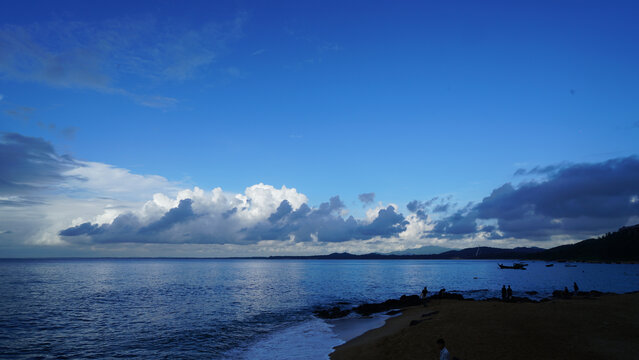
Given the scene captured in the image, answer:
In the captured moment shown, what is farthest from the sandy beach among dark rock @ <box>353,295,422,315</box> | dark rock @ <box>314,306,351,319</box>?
dark rock @ <box>353,295,422,315</box>

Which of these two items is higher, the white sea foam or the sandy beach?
the sandy beach

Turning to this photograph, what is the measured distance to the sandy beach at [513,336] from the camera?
2170cm

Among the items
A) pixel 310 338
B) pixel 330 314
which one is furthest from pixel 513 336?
pixel 330 314

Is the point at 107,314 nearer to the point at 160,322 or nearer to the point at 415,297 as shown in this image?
the point at 160,322

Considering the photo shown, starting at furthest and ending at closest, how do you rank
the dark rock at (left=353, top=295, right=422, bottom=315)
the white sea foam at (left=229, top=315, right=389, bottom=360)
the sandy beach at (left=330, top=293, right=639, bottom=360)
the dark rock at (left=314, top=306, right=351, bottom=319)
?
the dark rock at (left=353, top=295, right=422, bottom=315), the dark rock at (left=314, top=306, right=351, bottom=319), the white sea foam at (left=229, top=315, right=389, bottom=360), the sandy beach at (left=330, top=293, right=639, bottom=360)

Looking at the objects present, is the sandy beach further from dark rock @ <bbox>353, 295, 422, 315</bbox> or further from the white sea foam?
dark rock @ <bbox>353, 295, 422, 315</bbox>

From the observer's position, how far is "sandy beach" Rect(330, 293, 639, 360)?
71.2 ft

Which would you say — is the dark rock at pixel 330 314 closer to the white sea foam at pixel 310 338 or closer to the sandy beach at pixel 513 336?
the white sea foam at pixel 310 338

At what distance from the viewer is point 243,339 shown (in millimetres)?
34906

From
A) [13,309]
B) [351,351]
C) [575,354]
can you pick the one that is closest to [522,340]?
[575,354]

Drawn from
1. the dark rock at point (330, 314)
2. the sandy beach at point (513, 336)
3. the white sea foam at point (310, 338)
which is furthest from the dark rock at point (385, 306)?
the sandy beach at point (513, 336)

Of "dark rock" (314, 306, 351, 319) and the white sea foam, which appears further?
"dark rock" (314, 306, 351, 319)

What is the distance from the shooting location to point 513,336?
24.4m

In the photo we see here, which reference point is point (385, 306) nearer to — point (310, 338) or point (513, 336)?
point (310, 338)
